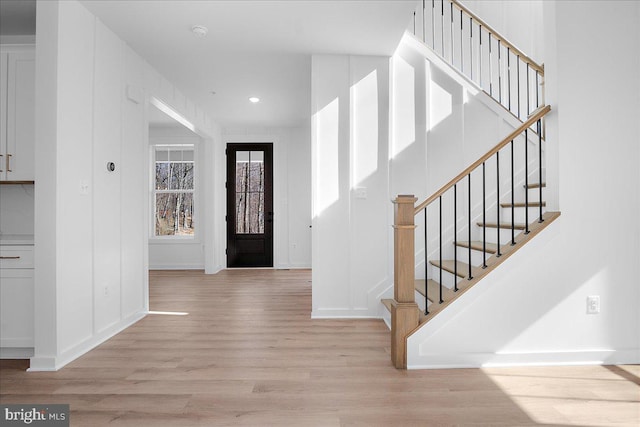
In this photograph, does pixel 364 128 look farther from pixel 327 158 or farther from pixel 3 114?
pixel 3 114

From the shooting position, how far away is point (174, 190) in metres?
7.38

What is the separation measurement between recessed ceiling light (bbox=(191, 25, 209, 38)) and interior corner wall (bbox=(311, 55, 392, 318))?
1.09 m

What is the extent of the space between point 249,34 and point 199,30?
435 millimetres

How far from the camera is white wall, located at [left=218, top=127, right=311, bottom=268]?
721cm

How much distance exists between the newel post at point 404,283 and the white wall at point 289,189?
15.3ft

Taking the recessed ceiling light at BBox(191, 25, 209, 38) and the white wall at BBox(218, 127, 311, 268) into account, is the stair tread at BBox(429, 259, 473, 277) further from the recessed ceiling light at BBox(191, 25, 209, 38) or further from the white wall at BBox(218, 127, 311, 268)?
the white wall at BBox(218, 127, 311, 268)

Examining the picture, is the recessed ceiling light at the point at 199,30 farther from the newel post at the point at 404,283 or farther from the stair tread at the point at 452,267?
the stair tread at the point at 452,267

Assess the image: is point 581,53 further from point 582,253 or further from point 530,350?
point 530,350

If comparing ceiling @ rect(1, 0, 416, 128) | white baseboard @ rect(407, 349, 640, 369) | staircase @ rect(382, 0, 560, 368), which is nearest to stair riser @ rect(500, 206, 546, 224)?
staircase @ rect(382, 0, 560, 368)

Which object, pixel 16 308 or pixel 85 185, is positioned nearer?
pixel 16 308

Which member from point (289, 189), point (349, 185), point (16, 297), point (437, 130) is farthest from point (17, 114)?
point (289, 189)

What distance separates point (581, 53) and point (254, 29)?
8.38ft

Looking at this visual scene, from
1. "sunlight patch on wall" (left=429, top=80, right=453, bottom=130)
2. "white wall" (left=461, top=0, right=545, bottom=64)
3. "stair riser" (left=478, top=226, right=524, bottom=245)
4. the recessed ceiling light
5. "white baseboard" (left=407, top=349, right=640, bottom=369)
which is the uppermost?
"white wall" (left=461, top=0, right=545, bottom=64)

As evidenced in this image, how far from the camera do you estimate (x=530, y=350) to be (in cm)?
258
